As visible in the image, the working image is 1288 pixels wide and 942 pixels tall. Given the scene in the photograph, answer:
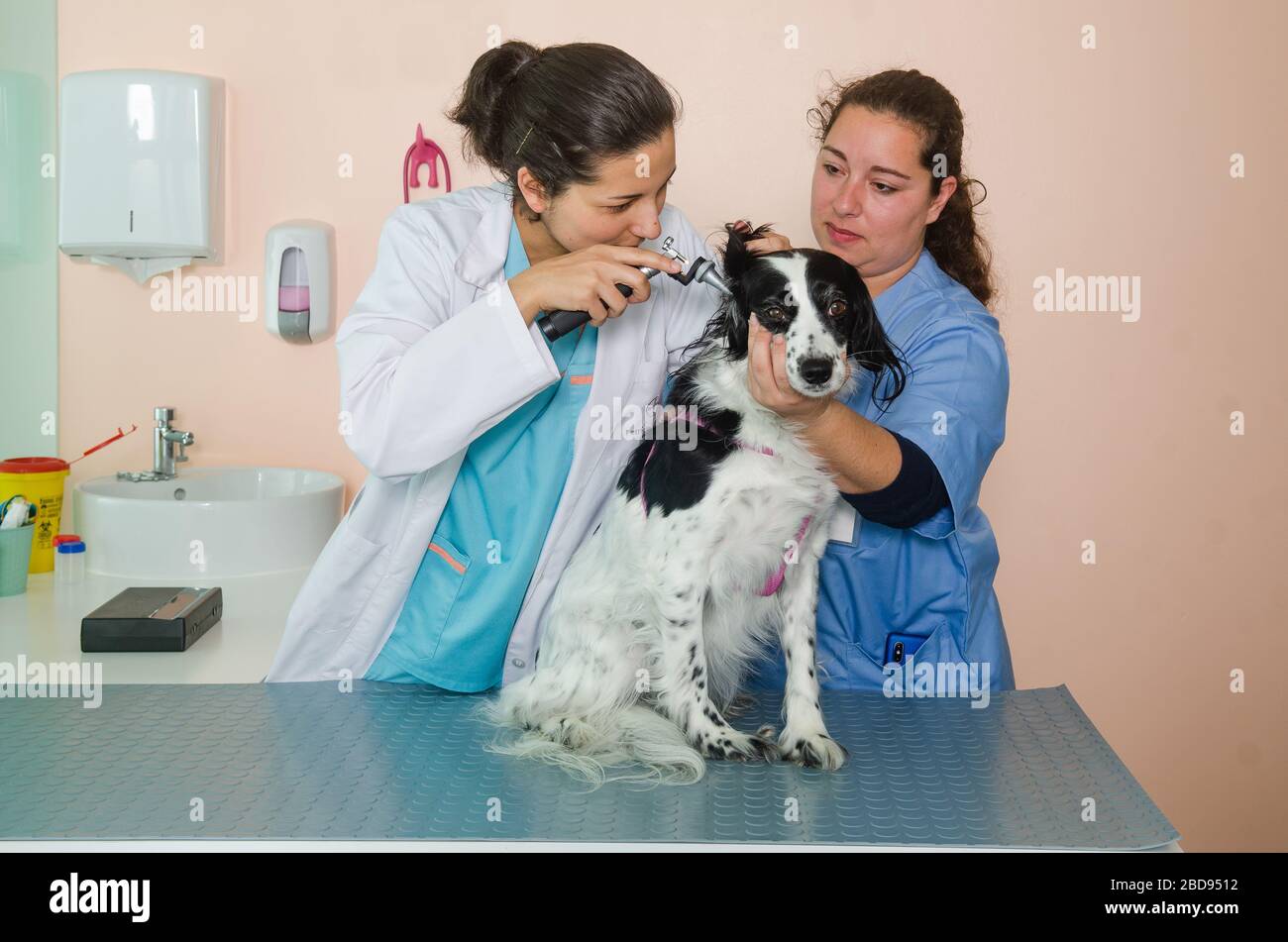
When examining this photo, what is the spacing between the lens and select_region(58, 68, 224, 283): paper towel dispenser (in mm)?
2721

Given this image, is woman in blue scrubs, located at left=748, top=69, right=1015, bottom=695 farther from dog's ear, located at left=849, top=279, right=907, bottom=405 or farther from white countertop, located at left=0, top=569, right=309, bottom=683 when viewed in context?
white countertop, located at left=0, top=569, right=309, bottom=683

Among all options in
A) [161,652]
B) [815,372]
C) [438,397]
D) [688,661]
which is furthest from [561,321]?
[161,652]

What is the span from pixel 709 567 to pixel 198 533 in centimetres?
149

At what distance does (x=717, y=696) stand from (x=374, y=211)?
1742 millimetres

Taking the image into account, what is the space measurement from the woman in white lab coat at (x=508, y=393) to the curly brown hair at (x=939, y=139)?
0.42 metres

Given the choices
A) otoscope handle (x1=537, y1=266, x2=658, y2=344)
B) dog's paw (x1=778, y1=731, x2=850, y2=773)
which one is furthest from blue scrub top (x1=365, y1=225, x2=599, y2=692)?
dog's paw (x1=778, y1=731, x2=850, y2=773)

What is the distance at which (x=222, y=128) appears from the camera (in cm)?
286

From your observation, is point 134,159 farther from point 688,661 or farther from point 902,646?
point 902,646

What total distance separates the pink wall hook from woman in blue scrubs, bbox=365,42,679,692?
1.03 meters

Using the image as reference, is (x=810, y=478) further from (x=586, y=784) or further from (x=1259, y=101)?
(x=1259, y=101)

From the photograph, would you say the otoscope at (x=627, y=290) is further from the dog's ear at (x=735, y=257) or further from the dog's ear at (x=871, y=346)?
the dog's ear at (x=871, y=346)
